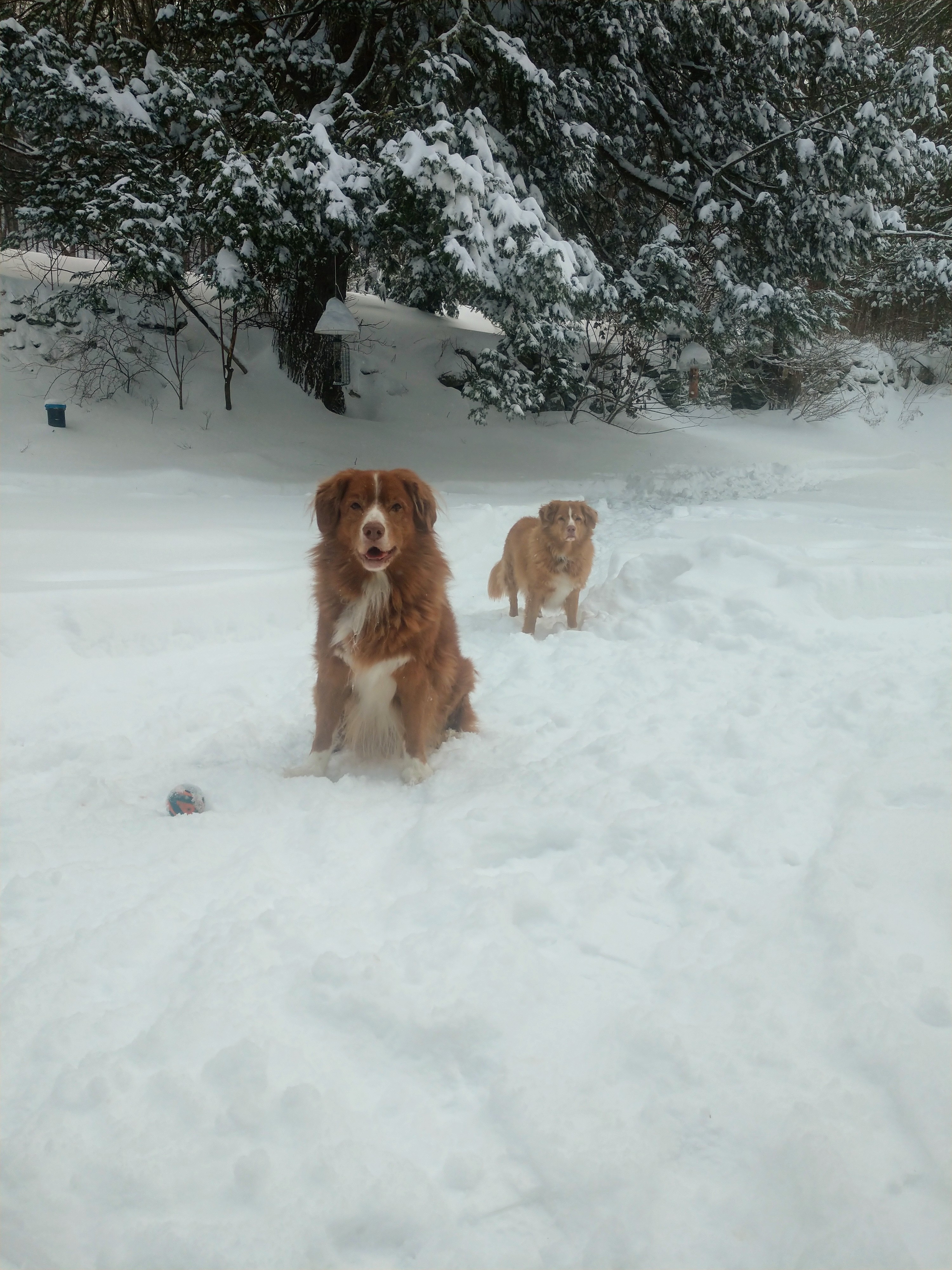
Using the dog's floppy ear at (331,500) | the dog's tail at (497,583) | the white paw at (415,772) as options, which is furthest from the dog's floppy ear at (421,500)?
the dog's tail at (497,583)

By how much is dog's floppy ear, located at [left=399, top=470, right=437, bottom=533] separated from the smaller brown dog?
6.70ft

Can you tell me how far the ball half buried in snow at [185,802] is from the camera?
8.34ft

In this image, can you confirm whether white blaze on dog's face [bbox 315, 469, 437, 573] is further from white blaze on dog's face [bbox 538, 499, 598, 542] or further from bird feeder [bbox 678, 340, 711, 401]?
bird feeder [bbox 678, 340, 711, 401]

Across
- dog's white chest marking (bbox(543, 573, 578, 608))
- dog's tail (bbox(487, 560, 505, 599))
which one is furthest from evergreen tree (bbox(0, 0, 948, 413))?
dog's white chest marking (bbox(543, 573, 578, 608))

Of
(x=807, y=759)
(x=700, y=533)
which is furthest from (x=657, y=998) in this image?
(x=700, y=533)

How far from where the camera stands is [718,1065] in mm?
1446

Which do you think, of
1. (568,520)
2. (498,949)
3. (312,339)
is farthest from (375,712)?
(312,339)

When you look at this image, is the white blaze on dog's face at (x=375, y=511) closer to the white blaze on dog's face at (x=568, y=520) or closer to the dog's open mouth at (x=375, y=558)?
the dog's open mouth at (x=375, y=558)

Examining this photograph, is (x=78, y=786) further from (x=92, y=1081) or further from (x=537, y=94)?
(x=537, y=94)

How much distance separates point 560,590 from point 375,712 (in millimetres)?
2296

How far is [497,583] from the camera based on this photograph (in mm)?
5531

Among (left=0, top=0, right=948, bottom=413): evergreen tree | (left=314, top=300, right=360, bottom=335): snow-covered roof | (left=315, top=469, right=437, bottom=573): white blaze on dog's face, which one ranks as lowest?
(left=315, top=469, right=437, bottom=573): white blaze on dog's face

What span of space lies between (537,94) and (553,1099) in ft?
32.3

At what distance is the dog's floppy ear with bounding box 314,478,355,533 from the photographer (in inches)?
108
